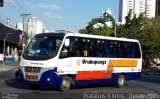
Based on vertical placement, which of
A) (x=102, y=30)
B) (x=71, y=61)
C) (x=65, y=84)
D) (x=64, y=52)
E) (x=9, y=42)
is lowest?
(x=65, y=84)

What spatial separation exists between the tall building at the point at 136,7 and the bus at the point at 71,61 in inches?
3593

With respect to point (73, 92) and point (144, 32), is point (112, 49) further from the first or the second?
point (144, 32)

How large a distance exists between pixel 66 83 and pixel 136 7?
336 ft

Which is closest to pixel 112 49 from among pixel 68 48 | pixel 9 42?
pixel 68 48

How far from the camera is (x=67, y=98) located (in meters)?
17.7

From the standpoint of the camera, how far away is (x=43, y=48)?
821 inches

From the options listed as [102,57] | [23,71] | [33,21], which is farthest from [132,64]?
[33,21]

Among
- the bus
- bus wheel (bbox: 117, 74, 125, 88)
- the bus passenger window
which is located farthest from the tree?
the bus passenger window

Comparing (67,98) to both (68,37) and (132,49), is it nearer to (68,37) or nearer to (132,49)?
(68,37)

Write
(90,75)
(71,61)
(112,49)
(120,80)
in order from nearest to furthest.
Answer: (71,61) < (90,75) < (112,49) < (120,80)

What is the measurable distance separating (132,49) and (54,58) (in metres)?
7.71

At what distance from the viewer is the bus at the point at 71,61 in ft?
67.2

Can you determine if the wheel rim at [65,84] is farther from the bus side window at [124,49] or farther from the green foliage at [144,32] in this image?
the green foliage at [144,32]

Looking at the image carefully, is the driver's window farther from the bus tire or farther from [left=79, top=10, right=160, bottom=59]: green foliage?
[left=79, top=10, right=160, bottom=59]: green foliage
